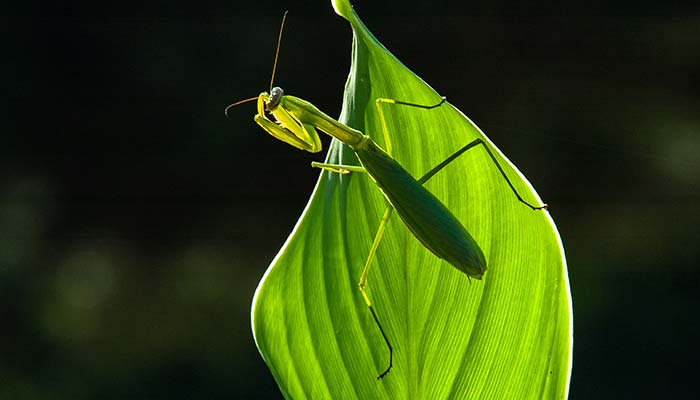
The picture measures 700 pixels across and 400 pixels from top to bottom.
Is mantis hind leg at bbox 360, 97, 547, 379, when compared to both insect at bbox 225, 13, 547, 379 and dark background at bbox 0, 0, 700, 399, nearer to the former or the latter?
insect at bbox 225, 13, 547, 379

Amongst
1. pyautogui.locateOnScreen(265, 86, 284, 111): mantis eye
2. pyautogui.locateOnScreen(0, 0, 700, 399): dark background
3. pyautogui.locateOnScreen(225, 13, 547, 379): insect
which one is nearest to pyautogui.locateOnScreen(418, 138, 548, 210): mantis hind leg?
pyautogui.locateOnScreen(225, 13, 547, 379): insect

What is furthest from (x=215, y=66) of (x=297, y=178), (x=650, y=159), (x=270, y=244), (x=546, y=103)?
(x=650, y=159)

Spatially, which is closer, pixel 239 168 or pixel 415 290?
pixel 415 290

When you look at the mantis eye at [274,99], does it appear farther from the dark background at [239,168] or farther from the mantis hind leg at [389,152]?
the dark background at [239,168]

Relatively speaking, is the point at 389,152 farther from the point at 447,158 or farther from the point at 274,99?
the point at 274,99

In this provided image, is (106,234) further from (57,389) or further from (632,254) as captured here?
(632,254)

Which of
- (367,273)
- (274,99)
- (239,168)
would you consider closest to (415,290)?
(367,273)
